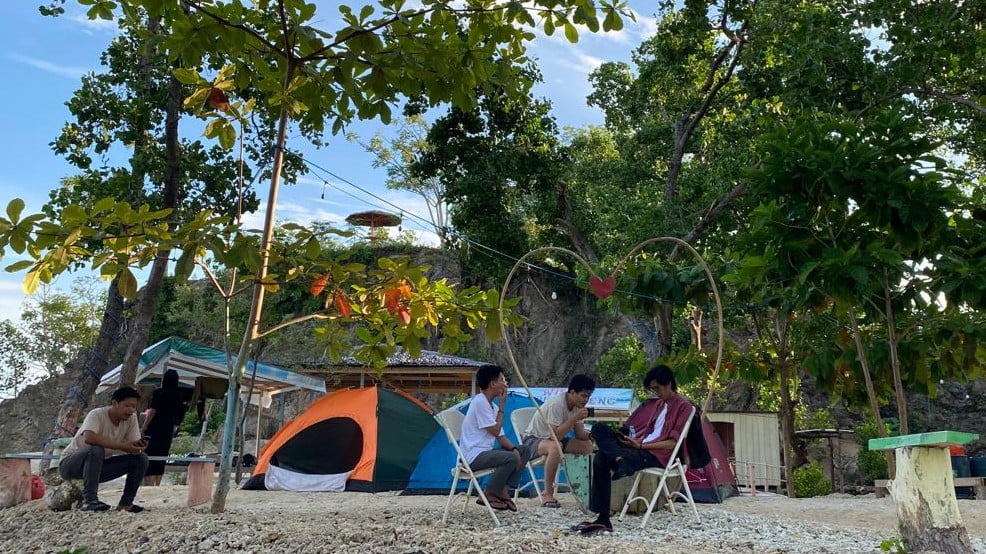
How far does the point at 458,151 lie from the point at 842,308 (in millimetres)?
11061

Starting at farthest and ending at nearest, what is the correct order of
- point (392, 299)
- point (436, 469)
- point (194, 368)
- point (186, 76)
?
point (194, 368) < point (436, 469) < point (392, 299) < point (186, 76)

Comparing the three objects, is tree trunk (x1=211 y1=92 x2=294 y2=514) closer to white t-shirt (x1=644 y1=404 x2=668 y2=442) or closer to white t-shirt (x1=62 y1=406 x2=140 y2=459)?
white t-shirt (x1=62 y1=406 x2=140 y2=459)

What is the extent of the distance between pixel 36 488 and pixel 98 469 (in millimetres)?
2061

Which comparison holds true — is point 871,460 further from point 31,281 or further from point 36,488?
point 31,281

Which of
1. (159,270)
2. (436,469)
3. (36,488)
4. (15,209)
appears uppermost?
(159,270)

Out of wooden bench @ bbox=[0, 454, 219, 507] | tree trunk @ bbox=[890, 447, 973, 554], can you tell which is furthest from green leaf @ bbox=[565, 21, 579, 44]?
wooden bench @ bbox=[0, 454, 219, 507]

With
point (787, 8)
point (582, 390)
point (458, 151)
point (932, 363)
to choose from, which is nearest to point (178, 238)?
point (582, 390)

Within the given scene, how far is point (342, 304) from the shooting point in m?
4.70

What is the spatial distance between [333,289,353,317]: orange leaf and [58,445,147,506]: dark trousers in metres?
2.12

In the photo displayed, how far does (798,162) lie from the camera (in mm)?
5219

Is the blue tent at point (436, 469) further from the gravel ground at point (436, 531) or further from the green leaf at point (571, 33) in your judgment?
the green leaf at point (571, 33)

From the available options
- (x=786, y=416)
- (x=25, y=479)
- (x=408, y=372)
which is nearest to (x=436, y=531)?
(x=25, y=479)

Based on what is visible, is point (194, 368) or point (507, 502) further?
point (194, 368)

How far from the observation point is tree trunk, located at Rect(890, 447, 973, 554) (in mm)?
3613
